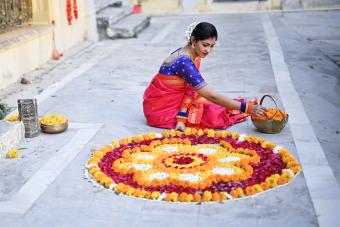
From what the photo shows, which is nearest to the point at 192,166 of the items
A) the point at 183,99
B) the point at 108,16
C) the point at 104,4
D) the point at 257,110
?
the point at 257,110

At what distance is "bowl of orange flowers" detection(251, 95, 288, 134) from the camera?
5789 millimetres

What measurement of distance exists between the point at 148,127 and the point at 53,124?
1.06 meters

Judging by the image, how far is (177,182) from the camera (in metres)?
4.59

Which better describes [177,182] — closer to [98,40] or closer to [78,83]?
[78,83]

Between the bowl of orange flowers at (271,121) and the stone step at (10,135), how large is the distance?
249 cm

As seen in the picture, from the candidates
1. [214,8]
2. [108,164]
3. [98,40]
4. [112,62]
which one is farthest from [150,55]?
[214,8]

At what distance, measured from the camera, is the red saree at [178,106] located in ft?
19.9

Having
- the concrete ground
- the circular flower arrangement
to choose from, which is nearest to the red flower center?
the circular flower arrangement

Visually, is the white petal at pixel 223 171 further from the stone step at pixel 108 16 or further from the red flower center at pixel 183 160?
the stone step at pixel 108 16

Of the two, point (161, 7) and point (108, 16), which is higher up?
point (108, 16)

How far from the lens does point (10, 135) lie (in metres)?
5.54

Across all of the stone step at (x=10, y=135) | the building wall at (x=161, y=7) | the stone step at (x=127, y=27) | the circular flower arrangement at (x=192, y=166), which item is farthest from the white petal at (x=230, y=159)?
the building wall at (x=161, y=7)

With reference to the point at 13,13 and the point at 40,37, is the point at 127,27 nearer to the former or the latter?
the point at 40,37

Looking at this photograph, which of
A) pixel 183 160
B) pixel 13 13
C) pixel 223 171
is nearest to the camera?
pixel 223 171
